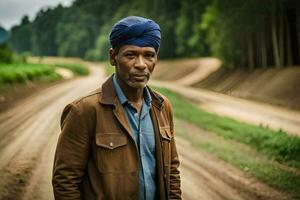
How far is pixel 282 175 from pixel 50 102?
13.1 meters

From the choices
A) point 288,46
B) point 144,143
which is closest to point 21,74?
point 288,46

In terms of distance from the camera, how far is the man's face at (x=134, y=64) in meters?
2.56

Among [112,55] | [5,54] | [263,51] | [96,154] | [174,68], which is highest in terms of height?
[5,54]

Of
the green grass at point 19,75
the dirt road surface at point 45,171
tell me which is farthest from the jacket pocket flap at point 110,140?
the green grass at point 19,75

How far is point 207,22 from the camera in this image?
35.6m

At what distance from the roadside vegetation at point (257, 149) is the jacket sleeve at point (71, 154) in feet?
19.9

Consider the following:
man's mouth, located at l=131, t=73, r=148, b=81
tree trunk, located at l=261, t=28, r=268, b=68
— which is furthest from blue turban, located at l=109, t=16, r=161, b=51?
tree trunk, located at l=261, t=28, r=268, b=68

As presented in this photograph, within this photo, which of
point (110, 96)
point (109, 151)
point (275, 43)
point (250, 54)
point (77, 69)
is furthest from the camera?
point (77, 69)

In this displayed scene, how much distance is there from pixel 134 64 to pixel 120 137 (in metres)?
0.45

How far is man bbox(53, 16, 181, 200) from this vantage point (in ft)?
7.93

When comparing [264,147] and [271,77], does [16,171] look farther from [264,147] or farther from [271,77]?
[271,77]

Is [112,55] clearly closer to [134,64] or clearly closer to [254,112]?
[134,64]

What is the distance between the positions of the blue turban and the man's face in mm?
33

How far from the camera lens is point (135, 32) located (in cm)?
248
